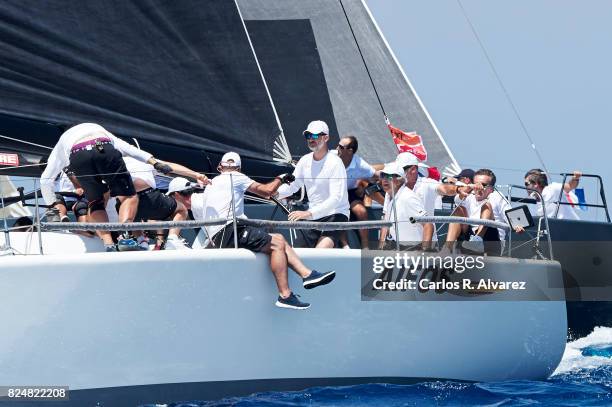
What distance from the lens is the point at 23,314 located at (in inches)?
287

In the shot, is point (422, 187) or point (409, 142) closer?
point (422, 187)

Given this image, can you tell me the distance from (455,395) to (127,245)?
7.37 feet

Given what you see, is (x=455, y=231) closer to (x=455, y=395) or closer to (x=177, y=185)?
(x=455, y=395)

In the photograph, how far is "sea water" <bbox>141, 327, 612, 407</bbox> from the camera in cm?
769

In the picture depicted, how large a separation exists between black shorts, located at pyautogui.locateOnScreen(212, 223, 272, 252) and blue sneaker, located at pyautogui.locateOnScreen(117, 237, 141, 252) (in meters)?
0.52

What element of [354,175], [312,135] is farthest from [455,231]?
[312,135]

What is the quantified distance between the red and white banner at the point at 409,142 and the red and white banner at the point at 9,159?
4011 mm

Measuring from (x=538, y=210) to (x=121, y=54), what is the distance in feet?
14.6

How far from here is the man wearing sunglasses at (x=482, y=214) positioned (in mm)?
9031

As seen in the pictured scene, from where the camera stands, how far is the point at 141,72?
9.66 metres

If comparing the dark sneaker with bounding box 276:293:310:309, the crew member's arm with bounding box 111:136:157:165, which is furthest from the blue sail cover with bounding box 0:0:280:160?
A: the dark sneaker with bounding box 276:293:310:309

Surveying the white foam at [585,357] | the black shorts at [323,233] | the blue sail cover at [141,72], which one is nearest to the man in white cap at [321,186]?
the black shorts at [323,233]

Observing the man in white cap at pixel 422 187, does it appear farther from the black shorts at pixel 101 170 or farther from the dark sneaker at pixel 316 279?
the black shorts at pixel 101 170

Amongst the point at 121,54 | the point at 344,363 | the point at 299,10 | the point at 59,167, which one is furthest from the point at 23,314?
the point at 299,10
